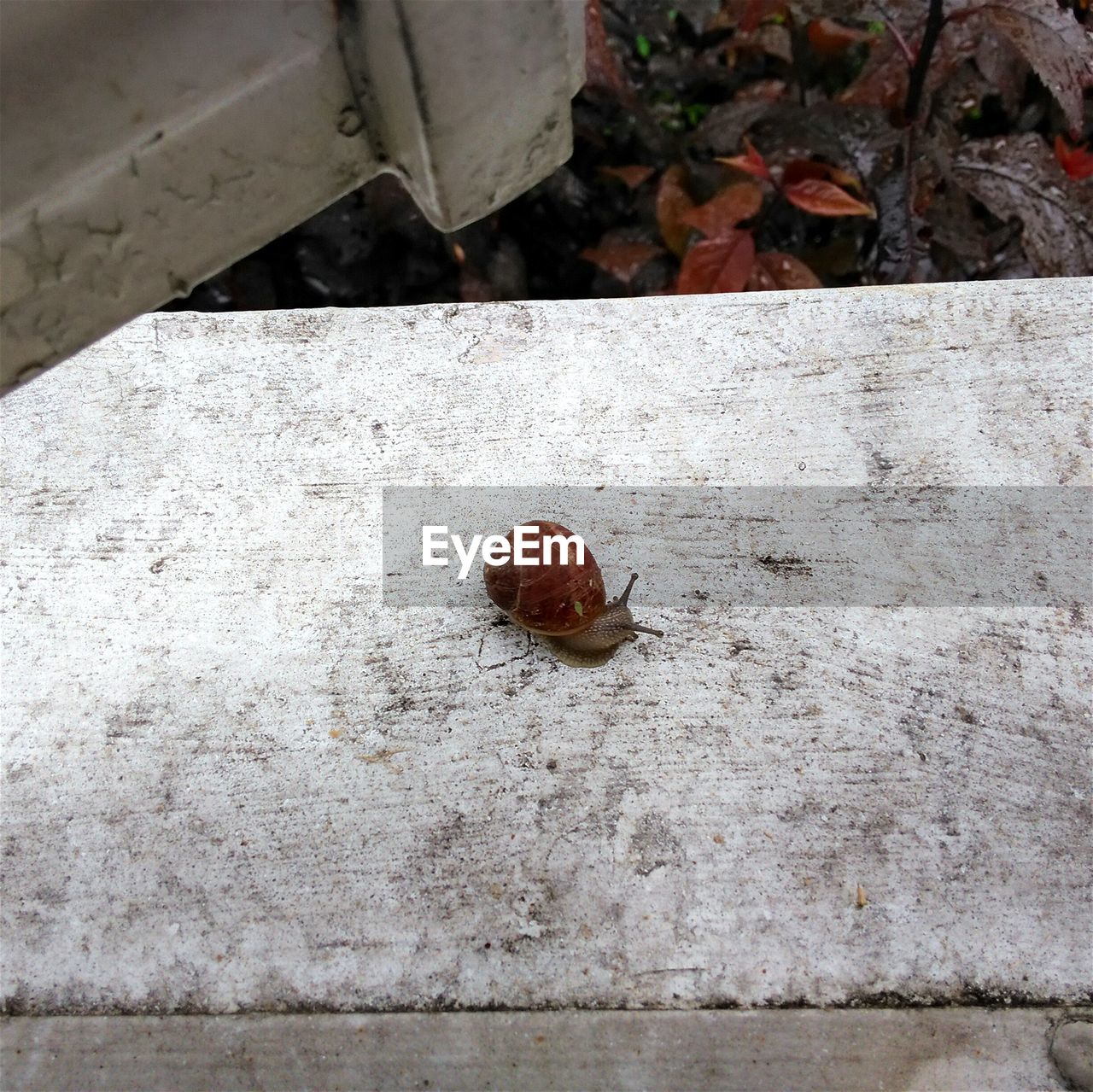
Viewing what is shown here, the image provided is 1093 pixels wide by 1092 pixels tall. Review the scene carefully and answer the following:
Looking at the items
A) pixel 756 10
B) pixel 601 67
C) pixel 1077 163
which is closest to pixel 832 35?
pixel 756 10

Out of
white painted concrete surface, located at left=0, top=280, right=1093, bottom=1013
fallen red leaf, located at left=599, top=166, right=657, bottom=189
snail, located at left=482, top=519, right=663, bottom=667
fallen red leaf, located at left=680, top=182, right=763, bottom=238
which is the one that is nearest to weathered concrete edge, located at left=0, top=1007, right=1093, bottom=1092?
white painted concrete surface, located at left=0, top=280, right=1093, bottom=1013

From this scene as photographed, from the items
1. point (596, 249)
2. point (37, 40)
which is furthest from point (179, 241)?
point (596, 249)

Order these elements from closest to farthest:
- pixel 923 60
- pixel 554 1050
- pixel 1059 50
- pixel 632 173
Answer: pixel 554 1050, pixel 1059 50, pixel 923 60, pixel 632 173

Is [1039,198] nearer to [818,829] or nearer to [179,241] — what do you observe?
[818,829]

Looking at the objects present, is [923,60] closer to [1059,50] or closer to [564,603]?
[1059,50]

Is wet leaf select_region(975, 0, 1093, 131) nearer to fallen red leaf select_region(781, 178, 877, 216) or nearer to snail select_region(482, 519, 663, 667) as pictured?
fallen red leaf select_region(781, 178, 877, 216)

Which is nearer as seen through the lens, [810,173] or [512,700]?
[512,700]
